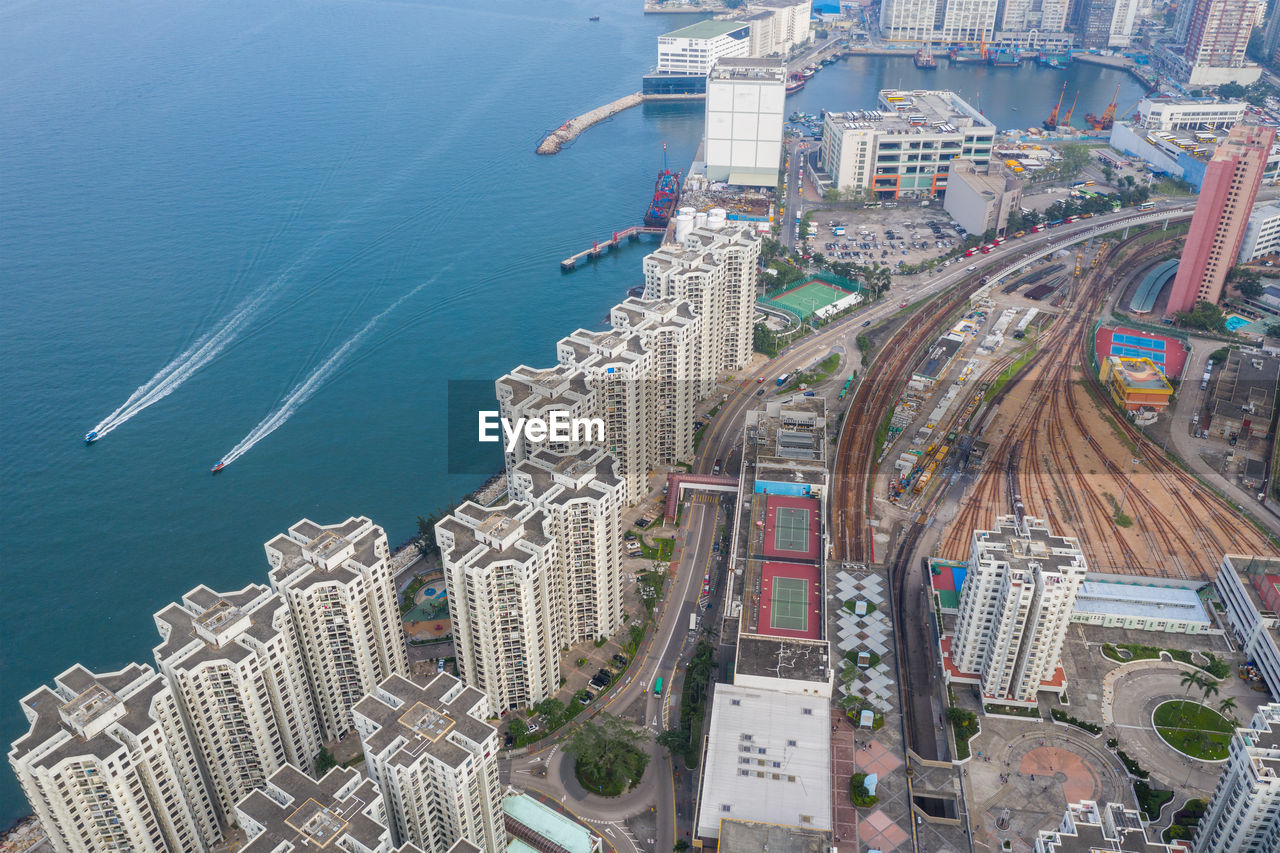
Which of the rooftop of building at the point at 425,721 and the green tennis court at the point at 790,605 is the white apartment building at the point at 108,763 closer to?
the rooftop of building at the point at 425,721

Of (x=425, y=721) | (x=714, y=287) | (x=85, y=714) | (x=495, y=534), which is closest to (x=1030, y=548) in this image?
(x=495, y=534)

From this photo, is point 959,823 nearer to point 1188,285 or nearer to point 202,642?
point 202,642

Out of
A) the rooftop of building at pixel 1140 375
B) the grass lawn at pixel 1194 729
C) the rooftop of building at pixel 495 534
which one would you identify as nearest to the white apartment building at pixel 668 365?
the rooftop of building at pixel 495 534

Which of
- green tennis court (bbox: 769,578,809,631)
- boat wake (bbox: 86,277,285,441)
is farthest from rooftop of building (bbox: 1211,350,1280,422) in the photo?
boat wake (bbox: 86,277,285,441)

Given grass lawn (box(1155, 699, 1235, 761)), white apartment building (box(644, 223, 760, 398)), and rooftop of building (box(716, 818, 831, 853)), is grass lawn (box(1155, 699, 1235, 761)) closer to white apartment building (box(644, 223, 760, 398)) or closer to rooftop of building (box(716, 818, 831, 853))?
rooftop of building (box(716, 818, 831, 853))

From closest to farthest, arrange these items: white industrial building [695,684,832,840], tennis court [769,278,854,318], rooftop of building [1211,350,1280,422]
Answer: white industrial building [695,684,832,840] < rooftop of building [1211,350,1280,422] < tennis court [769,278,854,318]

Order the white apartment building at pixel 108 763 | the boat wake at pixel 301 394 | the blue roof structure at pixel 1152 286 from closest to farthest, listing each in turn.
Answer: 1. the white apartment building at pixel 108 763
2. the boat wake at pixel 301 394
3. the blue roof structure at pixel 1152 286
